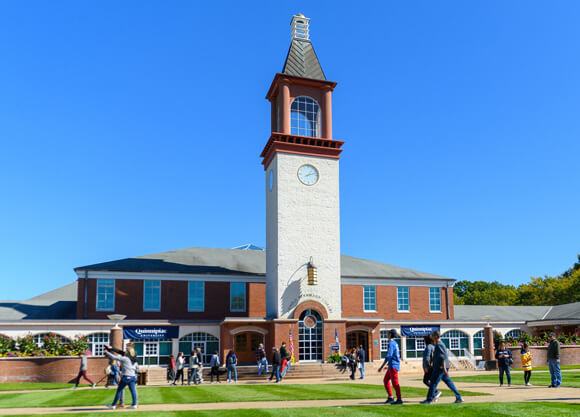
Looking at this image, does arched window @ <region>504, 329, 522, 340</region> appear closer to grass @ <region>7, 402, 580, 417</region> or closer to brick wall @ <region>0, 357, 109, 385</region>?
brick wall @ <region>0, 357, 109, 385</region>

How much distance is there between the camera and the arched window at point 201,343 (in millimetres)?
35500

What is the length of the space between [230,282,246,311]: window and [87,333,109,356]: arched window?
9.16 metres

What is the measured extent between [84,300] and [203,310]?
26.0 feet

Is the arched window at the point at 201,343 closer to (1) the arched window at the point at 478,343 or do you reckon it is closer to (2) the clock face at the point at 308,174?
(2) the clock face at the point at 308,174

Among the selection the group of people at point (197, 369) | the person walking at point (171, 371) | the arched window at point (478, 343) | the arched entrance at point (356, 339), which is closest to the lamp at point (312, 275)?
the arched entrance at point (356, 339)

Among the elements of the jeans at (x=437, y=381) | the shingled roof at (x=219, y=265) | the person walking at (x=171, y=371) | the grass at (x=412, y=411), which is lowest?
the person walking at (x=171, y=371)

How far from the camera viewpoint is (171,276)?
39.2 m

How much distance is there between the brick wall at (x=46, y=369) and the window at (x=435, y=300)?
85.0 feet

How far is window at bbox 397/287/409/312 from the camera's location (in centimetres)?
4338

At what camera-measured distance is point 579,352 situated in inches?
1358

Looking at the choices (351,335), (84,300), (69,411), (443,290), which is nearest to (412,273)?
(443,290)

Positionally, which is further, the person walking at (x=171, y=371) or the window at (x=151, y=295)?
the window at (x=151, y=295)

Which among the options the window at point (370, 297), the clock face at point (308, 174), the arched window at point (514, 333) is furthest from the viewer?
the arched window at point (514, 333)

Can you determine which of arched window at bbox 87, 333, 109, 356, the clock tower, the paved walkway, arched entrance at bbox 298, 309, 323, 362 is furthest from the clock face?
the paved walkway
